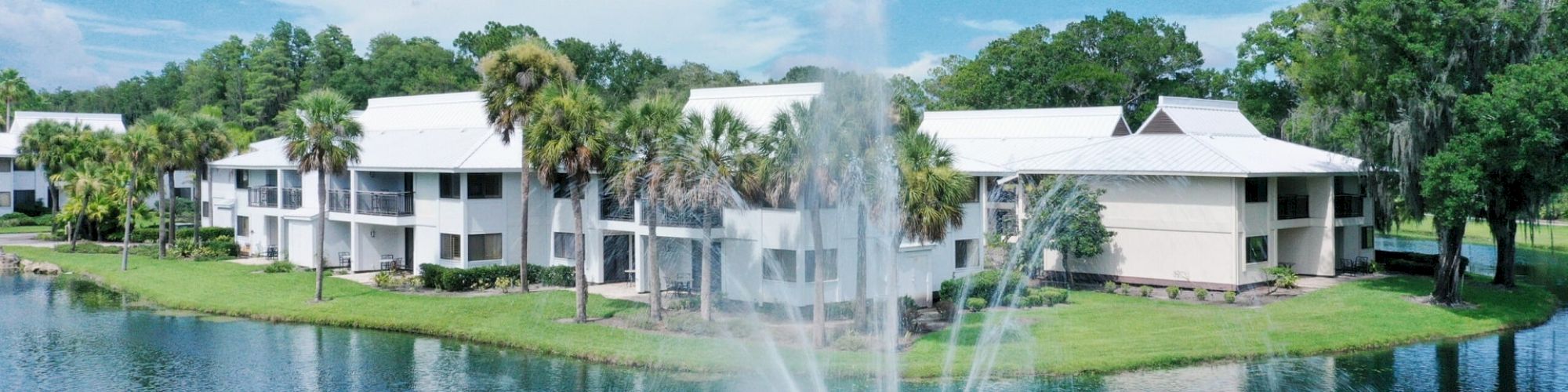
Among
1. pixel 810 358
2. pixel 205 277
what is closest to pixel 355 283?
pixel 205 277

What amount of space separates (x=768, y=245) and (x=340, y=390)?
1176cm

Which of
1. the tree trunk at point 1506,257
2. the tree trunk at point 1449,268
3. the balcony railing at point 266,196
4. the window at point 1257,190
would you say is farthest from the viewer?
the balcony railing at point 266,196

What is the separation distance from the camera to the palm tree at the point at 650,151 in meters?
28.7

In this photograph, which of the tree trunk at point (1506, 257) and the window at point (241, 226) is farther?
the window at point (241, 226)

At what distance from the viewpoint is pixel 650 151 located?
29438 millimetres

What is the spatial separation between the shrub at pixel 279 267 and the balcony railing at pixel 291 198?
381 cm

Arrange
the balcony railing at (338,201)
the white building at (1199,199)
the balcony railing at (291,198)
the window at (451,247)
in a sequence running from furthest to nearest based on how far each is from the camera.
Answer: the balcony railing at (291,198)
the balcony railing at (338,201)
the window at (451,247)
the white building at (1199,199)

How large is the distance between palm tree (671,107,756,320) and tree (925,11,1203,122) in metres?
52.4

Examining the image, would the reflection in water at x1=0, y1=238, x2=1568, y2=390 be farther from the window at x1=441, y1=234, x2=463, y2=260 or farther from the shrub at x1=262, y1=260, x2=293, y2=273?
the shrub at x1=262, y1=260, x2=293, y2=273

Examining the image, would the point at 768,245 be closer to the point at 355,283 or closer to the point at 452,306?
the point at 452,306

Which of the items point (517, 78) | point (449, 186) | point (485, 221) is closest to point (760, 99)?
point (517, 78)

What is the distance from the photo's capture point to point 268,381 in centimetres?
2464

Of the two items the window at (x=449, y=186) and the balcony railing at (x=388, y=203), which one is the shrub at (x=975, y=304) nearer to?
the window at (x=449, y=186)

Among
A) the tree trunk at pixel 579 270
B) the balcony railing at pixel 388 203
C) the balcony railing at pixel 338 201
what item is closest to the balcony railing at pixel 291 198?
the balcony railing at pixel 338 201
